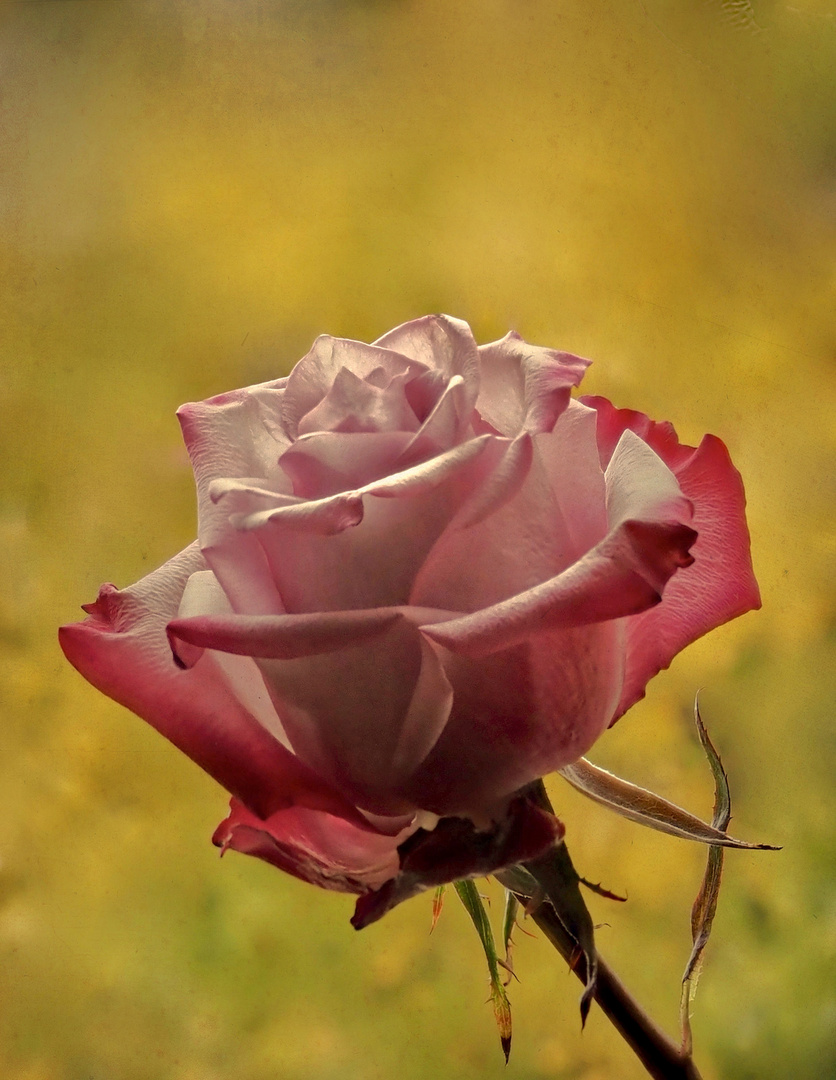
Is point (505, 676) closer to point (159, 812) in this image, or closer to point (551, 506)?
point (551, 506)

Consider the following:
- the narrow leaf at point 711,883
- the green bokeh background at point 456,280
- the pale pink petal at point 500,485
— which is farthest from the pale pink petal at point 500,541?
the green bokeh background at point 456,280

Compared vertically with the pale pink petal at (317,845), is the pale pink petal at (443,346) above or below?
above

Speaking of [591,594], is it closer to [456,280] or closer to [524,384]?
[524,384]

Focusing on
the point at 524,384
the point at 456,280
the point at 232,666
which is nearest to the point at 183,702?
the point at 232,666

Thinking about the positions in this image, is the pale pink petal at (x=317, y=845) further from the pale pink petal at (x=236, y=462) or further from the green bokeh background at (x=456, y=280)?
the green bokeh background at (x=456, y=280)

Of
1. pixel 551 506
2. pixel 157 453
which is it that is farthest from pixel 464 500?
pixel 157 453

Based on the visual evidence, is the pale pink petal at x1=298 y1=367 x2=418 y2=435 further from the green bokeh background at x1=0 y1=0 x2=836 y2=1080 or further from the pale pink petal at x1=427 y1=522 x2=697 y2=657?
the green bokeh background at x1=0 y1=0 x2=836 y2=1080

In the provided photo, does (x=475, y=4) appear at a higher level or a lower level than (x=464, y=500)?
higher
